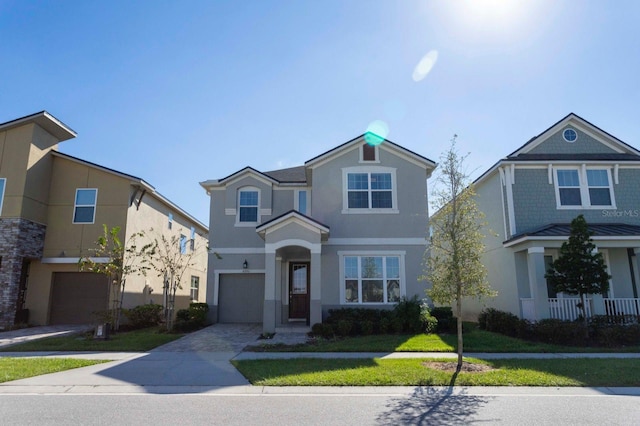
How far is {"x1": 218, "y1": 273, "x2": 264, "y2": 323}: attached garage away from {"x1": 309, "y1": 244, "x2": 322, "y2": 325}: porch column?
5.03 m

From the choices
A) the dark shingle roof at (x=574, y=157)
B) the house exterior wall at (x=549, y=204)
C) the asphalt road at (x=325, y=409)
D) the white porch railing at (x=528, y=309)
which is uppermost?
the dark shingle roof at (x=574, y=157)

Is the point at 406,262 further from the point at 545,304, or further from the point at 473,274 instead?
the point at 473,274

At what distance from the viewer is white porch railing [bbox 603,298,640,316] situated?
1501 centimetres

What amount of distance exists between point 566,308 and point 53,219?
21.8 metres

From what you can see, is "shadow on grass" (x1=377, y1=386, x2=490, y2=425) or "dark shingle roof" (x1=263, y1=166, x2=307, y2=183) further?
"dark shingle roof" (x1=263, y1=166, x2=307, y2=183)

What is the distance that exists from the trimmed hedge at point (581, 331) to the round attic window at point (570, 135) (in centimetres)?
767

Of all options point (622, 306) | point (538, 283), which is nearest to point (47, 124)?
point (538, 283)

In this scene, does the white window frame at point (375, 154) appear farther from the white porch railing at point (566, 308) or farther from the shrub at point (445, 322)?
the white porch railing at point (566, 308)

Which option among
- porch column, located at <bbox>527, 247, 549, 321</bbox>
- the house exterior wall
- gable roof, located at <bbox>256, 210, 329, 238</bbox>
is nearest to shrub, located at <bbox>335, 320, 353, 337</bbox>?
gable roof, located at <bbox>256, 210, 329, 238</bbox>

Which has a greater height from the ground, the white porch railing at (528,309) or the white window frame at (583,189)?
the white window frame at (583,189)

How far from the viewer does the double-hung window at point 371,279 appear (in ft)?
51.8

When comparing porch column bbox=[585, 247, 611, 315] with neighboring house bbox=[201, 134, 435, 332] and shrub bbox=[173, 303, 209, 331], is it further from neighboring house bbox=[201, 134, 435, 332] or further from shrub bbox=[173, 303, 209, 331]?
shrub bbox=[173, 303, 209, 331]

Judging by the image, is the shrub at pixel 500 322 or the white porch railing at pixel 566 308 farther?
the white porch railing at pixel 566 308

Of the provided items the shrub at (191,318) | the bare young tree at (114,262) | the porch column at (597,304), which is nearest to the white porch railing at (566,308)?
the porch column at (597,304)
